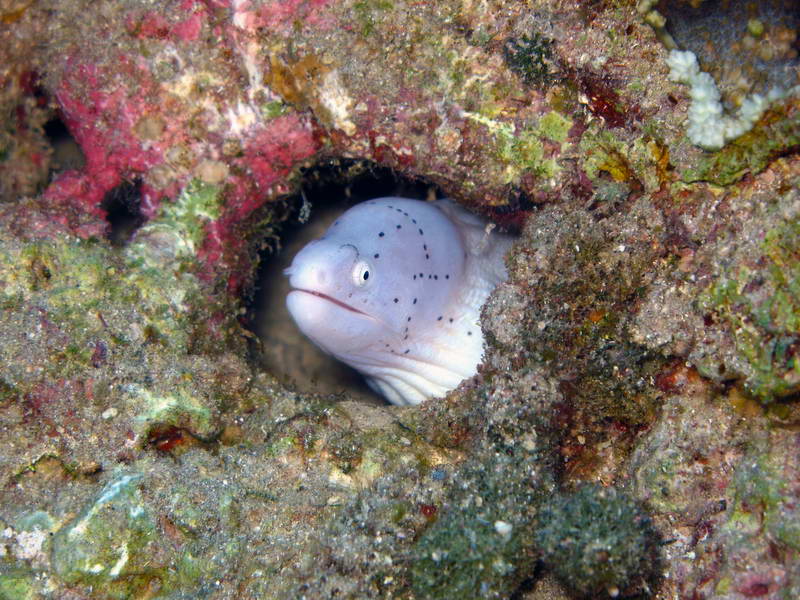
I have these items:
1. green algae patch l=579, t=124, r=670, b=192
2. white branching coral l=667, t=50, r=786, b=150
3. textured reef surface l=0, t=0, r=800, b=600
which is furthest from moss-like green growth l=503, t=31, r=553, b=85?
white branching coral l=667, t=50, r=786, b=150

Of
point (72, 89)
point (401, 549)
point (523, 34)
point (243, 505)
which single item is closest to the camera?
point (401, 549)

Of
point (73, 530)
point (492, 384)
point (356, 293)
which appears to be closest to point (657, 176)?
point (492, 384)

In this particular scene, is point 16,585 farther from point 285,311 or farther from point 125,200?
point 285,311

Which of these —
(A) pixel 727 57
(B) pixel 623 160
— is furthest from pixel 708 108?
(B) pixel 623 160

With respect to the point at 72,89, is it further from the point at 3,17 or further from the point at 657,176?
the point at 657,176

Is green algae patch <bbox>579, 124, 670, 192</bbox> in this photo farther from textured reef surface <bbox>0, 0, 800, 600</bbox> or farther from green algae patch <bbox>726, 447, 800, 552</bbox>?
green algae patch <bbox>726, 447, 800, 552</bbox>

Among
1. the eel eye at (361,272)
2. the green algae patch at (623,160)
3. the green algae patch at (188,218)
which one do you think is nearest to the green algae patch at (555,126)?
the green algae patch at (623,160)
